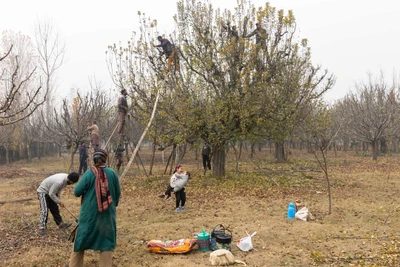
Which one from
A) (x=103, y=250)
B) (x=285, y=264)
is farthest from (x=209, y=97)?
(x=103, y=250)

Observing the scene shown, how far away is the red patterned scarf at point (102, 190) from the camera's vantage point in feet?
13.9

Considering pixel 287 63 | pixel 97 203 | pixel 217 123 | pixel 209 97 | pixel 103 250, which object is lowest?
pixel 103 250

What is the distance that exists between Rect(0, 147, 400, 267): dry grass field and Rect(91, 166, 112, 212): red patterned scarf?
1584mm

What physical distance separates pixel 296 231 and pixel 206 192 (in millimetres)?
4991

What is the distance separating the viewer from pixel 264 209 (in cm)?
905

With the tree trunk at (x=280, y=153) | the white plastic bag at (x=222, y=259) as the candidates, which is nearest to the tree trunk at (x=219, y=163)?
the white plastic bag at (x=222, y=259)

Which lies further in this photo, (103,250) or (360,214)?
(360,214)

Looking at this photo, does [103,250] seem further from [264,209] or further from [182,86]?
[182,86]

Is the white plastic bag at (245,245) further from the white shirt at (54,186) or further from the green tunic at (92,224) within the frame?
the white shirt at (54,186)

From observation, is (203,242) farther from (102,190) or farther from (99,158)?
(99,158)

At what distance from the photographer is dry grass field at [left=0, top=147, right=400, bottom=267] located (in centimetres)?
554

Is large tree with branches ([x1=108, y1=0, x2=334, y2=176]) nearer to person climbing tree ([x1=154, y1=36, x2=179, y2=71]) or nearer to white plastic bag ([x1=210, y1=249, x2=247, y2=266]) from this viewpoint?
person climbing tree ([x1=154, y1=36, x2=179, y2=71])

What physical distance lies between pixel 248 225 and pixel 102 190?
4.21 meters

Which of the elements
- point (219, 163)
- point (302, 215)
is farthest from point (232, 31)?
point (302, 215)
